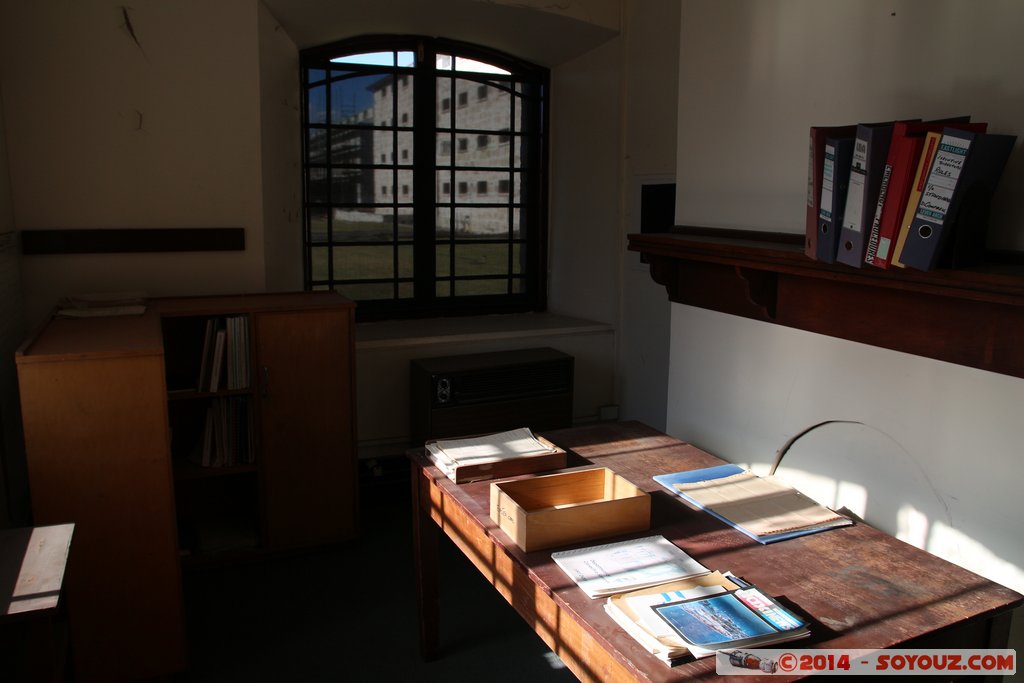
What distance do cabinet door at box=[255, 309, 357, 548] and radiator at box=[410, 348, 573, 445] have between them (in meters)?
0.63

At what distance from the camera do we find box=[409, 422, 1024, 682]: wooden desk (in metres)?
1.67

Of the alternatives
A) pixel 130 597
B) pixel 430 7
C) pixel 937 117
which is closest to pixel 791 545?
pixel 937 117

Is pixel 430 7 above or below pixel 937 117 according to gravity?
above

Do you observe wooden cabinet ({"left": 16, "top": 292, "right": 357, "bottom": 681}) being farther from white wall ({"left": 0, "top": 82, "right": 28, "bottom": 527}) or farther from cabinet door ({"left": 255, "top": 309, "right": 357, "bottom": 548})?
white wall ({"left": 0, "top": 82, "right": 28, "bottom": 527})

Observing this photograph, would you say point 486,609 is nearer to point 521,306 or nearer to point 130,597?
point 130,597

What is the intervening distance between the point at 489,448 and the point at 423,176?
2805mm

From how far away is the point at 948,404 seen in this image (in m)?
2.05

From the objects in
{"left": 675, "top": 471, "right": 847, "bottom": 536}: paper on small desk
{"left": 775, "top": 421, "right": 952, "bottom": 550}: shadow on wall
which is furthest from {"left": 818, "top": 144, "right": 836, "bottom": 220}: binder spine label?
{"left": 675, "top": 471, "right": 847, "bottom": 536}: paper on small desk

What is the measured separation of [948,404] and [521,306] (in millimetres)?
3564

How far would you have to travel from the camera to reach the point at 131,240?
371 centimetres

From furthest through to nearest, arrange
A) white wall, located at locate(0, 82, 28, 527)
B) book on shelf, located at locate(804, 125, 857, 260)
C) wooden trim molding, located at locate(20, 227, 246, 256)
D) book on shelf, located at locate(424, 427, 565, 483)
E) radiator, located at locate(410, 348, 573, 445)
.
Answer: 1. radiator, located at locate(410, 348, 573, 445)
2. wooden trim molding, located at locate(20, 227, 246, 256)
3. white wall, located at locate(0, 82, 28, 527)
4. book on shelf, located at locate(424, 427, 565, 483)
5. book on shelf, located at locate(804, 125, 857, 260)

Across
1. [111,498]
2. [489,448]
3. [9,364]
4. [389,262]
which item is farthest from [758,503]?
[389,262]

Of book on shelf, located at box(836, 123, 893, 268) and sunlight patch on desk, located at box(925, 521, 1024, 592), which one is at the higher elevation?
book on shelf, located at box(836, 123, 893, 268)

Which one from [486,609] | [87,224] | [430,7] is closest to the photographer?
[486,609]
